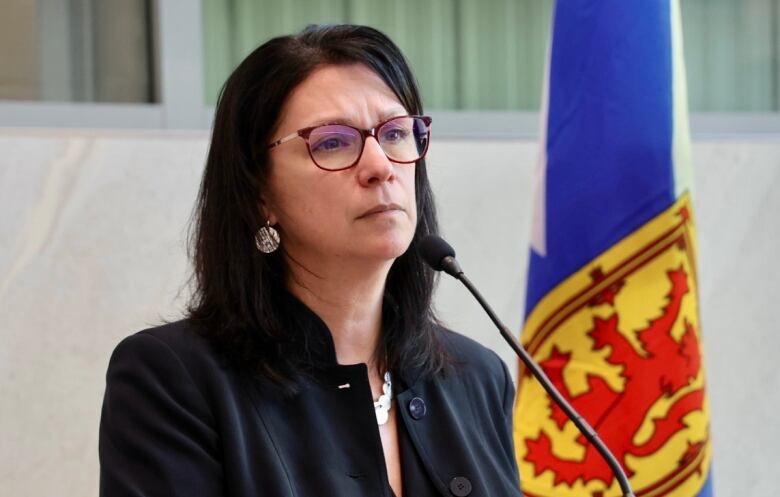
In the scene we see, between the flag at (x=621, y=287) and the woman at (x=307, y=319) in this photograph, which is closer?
the woman at (x=307, y=319)

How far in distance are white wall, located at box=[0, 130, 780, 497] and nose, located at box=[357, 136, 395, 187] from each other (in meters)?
1.42

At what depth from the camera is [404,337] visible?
2113 millimetres

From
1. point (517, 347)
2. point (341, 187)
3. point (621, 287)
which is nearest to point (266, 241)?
point (341, 187)

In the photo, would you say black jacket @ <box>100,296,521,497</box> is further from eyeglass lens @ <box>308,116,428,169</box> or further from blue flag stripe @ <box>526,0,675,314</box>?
blue flag stripe @ <box>526,0,675,314</box>

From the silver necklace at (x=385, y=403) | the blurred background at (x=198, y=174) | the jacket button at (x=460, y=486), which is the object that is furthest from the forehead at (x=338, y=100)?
the blurred background at (x=198, y=174)

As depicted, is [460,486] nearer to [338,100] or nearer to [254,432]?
[254,432]

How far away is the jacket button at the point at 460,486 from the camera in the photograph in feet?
6.51

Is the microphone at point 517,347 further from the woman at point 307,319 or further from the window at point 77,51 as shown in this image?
the window at point 77,51

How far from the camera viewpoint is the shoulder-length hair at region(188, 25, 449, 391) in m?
1.94

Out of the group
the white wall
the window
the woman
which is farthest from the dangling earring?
the window

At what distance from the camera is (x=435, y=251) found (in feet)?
6.29

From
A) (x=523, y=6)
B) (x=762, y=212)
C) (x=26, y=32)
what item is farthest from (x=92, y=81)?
(x=762, y=212)

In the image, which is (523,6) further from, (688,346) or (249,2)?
(688,346)

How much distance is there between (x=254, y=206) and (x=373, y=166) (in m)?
0.22
